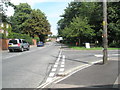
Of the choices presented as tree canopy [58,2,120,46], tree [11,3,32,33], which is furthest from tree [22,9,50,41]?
tree canopy [58,2,120,46]

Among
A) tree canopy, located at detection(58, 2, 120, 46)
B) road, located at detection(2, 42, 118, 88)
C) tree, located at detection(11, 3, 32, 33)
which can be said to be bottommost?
road, located at detection(2, 42, 118, 88)

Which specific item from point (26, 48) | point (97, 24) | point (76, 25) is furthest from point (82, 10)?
point (26, 48)

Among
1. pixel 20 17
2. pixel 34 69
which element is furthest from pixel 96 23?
pixel 20 17

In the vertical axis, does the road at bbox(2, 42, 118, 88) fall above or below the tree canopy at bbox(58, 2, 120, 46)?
below

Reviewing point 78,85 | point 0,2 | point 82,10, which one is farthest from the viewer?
point 82,10

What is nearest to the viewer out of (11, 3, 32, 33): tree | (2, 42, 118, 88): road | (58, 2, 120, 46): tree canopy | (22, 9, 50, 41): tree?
(2, 42, 118, 88): road

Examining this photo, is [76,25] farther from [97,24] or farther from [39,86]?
[39,86]

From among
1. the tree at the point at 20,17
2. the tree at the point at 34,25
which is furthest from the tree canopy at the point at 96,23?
Result: the tree at the point at 20,17

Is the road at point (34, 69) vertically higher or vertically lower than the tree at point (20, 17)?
lower

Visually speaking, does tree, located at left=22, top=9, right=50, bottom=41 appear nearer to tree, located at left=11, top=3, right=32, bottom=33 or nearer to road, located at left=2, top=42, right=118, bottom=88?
tree, located at left=11, top=3, right=32, bottom=33

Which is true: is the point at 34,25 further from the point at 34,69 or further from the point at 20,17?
the point at 34,69

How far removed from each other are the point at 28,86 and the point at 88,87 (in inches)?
78.5

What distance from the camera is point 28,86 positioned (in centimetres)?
666

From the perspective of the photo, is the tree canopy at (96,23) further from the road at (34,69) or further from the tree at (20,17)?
the tree at (20,17)
